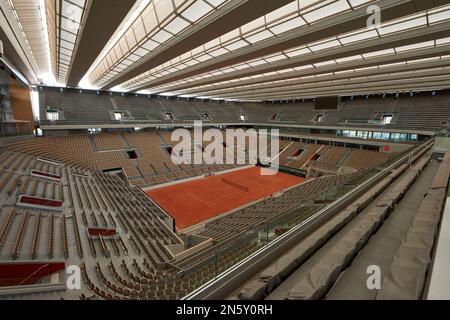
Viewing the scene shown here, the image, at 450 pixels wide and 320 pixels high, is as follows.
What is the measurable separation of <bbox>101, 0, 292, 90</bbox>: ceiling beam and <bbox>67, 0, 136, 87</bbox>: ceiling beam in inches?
81.3

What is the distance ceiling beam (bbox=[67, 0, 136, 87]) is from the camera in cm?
507

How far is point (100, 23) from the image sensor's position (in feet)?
20.1

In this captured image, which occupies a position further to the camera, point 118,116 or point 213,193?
point 118,116

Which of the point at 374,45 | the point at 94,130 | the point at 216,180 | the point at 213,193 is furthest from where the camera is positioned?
the point at 94,130

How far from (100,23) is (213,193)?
15.5m

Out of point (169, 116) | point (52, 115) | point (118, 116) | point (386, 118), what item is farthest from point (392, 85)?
point (52, 115)

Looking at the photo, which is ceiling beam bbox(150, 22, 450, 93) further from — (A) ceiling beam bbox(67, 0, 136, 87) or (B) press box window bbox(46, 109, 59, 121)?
(B) press box window bbox(46, 109, 59, 121)

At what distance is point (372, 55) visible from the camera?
31.7ft

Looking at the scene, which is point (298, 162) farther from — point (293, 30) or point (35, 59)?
point (35, 59)

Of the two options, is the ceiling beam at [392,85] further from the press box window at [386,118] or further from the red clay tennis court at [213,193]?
the red clay tennis court at [213,193]

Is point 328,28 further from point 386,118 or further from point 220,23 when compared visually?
point 386,118

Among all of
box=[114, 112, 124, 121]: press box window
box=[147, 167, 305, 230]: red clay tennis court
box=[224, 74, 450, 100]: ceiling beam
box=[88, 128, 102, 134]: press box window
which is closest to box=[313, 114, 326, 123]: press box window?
box=[224, 74, 450, 100]: ceiling beam

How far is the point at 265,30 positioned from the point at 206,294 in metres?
8.15
